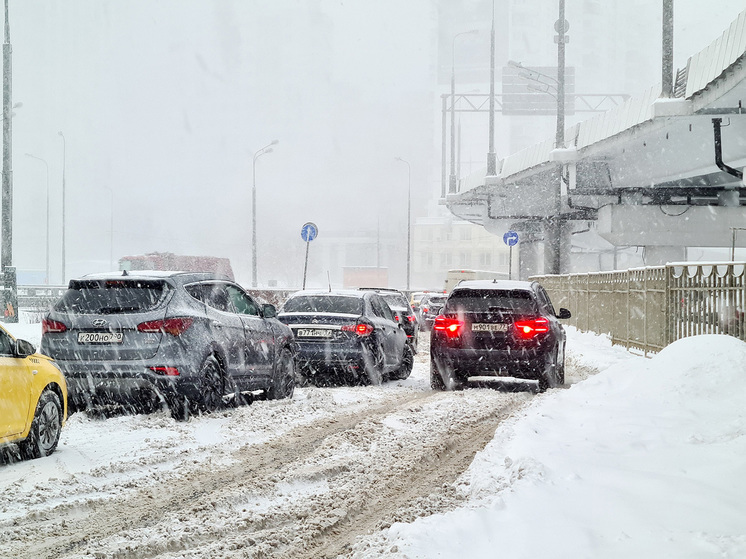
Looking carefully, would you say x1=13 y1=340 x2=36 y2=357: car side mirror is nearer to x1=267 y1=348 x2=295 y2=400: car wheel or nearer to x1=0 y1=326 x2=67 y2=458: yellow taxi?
x1=0 y1=326 x2=67 y2=458: yellow taxi

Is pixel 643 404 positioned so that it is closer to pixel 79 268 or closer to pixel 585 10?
pixel 79 268

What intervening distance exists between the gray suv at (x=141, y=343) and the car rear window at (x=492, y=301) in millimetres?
4142

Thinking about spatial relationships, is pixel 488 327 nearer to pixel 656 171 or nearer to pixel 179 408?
pixel 179 408

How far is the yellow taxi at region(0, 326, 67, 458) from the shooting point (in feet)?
22.1

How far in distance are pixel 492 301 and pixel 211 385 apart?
16.1 feet

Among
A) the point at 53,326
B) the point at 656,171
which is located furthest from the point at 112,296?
the point at 656,171

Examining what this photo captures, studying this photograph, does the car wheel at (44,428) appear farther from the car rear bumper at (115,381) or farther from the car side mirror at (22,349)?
the car rear bumper at (115,381)

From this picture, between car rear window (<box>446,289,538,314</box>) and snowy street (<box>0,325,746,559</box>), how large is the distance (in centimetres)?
255

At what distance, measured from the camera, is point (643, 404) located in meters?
9.51

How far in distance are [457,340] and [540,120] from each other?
12463 cm

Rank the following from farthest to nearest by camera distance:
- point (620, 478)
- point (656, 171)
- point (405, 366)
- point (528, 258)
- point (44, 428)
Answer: point (528, 258) < point (656, 171) < point (405, 366) < point (44, 428) < point (620, 478)

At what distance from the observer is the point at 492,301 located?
13.1 metres

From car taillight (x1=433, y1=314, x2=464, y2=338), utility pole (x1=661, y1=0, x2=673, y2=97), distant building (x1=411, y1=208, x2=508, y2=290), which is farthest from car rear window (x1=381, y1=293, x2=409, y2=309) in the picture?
distant building (x1=411, y1=208, x2=508, y2=290)

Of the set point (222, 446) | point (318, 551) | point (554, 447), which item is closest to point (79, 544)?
point (318, 551)
